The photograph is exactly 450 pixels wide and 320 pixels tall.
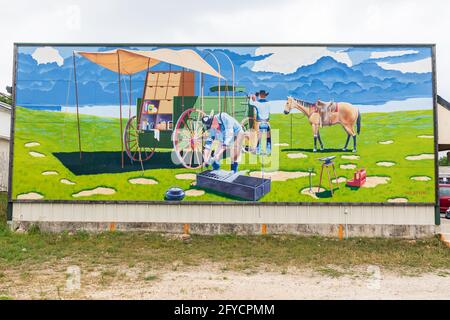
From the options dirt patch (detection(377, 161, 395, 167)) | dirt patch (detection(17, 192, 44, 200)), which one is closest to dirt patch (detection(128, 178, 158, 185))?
dirt patch (detection(17, 192, 44, 200))

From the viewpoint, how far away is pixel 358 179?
13.0m

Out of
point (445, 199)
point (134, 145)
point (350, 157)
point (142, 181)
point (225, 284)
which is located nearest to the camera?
point (225, 284)

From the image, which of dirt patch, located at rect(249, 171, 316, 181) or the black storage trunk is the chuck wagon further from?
dirt patch, located at rect(249, 171, 316, 181)

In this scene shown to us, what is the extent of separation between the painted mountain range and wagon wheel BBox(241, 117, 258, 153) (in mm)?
1153

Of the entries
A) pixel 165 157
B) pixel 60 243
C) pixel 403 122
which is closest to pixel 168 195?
pixel 165 157

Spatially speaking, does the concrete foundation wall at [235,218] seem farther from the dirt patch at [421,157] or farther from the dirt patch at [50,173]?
the dirt patch at [421,157]

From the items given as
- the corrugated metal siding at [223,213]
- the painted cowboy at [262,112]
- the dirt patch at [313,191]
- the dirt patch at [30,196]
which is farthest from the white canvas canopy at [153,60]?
the dirt patch at [30,196]

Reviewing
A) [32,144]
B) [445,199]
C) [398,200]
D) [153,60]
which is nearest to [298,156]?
[398,200]

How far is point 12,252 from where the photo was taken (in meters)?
10.9

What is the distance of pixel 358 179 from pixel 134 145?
790 centimetres

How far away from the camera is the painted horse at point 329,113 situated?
523 inches

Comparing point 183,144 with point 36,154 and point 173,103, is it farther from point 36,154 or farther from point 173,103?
point 36,154

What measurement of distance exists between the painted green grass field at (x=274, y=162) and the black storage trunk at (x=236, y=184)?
288 millimetres
